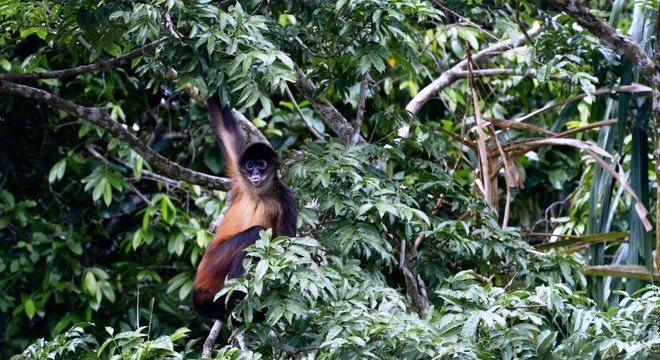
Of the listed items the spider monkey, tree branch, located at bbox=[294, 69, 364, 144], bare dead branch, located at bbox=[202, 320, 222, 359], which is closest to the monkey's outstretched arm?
the spider monkey

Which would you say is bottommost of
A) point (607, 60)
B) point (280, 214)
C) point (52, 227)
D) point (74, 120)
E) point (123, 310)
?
point (123, 310)

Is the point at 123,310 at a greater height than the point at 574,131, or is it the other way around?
the point at 574,131

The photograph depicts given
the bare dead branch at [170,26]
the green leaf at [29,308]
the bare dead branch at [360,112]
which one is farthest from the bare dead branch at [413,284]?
the green leaf at [29,308]

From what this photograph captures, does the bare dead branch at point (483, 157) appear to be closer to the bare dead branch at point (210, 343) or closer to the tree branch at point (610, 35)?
the tree branch at point (610, 35)

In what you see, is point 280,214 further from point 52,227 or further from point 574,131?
point 52,227

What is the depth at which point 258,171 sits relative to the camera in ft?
17.1

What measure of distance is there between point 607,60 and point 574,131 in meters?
0.52

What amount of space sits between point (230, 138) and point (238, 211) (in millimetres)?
411

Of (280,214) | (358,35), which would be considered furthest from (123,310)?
(358,35)

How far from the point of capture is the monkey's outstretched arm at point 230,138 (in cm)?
538

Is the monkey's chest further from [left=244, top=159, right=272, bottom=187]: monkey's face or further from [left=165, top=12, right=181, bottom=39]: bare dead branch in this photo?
[left=165, top=12, right=181, bottom=39]: bare dead branch

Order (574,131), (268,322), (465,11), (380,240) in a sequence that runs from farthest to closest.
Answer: (574,131) → (465,11) → (380,240) → (268,322)

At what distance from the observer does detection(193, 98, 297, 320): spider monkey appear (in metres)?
4.80

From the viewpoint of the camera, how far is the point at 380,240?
4.31m
